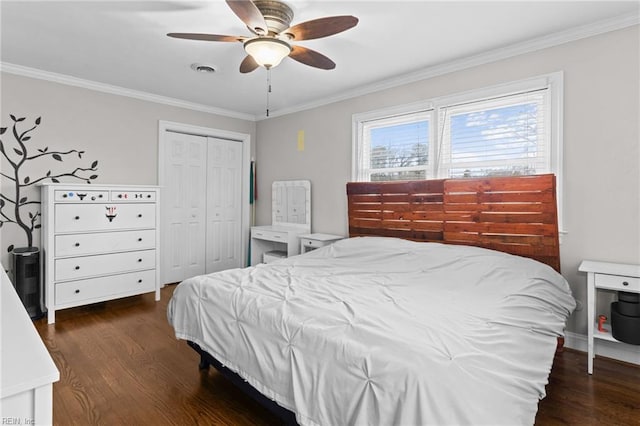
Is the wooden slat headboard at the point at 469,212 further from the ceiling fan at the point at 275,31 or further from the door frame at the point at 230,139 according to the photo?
the door frame at the point at 230,139

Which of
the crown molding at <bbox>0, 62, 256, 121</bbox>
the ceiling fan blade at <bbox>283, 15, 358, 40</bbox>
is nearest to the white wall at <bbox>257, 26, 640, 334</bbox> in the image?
the ceiling fan blade at <bbox>283, 15, 358, 40</bbox>

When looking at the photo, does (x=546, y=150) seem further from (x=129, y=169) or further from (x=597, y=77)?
(x=129, y=169)

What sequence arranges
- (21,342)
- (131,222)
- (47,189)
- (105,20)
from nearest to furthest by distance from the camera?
(21,342) < (105,20) < (47,189) < (131,222)

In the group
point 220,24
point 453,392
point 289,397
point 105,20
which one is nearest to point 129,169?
point 105,20

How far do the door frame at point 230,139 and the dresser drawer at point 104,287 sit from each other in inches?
29.2

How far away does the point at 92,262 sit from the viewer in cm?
354

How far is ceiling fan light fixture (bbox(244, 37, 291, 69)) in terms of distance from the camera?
2.20 metres

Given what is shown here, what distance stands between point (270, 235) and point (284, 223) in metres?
0.38

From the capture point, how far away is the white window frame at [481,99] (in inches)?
109

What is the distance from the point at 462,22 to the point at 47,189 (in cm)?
385

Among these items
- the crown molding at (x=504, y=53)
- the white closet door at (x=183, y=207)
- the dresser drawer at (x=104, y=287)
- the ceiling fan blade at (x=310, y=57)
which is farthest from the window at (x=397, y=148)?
the dresser drawer at (x=104, y=287)

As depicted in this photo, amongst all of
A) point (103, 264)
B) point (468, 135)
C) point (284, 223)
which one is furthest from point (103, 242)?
point (468, 135)

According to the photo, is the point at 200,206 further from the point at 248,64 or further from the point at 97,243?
the point at 248,64

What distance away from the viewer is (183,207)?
4.82 metres
